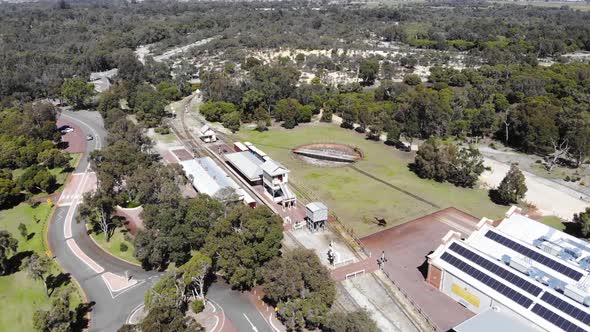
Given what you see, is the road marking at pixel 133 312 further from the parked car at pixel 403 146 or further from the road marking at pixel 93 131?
the parked car at pixel 403 146

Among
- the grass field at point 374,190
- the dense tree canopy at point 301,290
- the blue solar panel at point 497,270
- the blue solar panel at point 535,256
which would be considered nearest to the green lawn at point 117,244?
the dense tree canopy at point 301,290

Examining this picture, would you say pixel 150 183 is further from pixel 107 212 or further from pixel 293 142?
pixel 293 142

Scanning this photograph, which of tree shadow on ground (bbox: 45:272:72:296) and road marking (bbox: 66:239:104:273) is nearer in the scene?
tree shadow on ground (bbox: 45:272:72:296)

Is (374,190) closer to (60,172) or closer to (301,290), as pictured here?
(301,290)

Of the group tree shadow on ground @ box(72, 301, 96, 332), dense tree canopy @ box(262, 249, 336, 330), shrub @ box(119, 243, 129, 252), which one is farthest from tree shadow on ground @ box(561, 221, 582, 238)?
tree shadow on ground @ box(72, 301, 96, 332)

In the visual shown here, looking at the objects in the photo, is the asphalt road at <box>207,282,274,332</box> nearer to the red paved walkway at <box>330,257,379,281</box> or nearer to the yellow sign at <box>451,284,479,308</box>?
the red paved walkway at <box>330,257,379,281</box>

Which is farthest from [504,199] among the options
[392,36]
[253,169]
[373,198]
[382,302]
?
[392,36]
